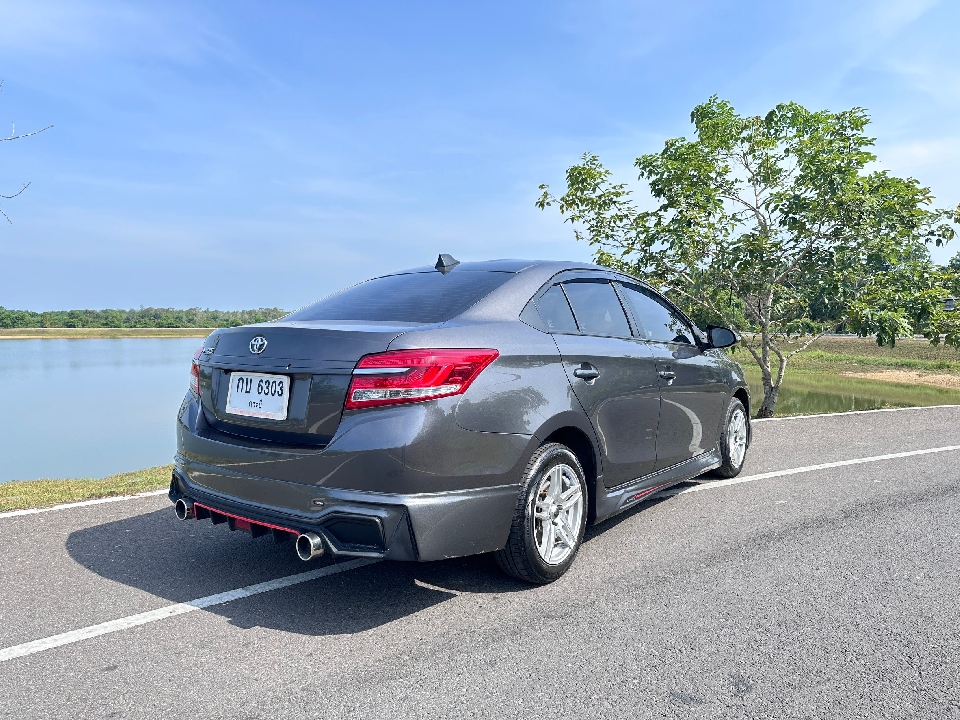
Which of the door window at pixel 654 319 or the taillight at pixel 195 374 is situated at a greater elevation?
the door window at pixel 654 319

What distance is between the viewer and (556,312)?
416 centimetres

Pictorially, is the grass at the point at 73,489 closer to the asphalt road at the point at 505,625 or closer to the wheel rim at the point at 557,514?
the asphalt road at the point at 505,625

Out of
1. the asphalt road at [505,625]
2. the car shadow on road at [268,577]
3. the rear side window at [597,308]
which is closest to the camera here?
the asphalt road at [505,625]

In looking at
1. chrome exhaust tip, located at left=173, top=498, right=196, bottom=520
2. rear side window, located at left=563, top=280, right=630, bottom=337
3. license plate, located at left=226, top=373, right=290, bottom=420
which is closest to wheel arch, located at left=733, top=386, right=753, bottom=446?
rear side window, located at left=563, top=280, right=630, bottom=337

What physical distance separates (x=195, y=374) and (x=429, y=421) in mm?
1478

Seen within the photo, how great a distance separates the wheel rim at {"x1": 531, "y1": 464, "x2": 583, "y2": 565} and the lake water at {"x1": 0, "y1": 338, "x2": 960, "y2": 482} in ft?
6.52

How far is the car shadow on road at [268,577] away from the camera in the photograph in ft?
11.2

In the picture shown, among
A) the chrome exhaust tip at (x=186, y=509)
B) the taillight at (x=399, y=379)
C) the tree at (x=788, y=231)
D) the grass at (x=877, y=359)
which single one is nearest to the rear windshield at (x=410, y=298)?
the taillight at (x=399, y=379)

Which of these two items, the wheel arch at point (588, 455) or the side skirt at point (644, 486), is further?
the side skirt at point (644, 486)

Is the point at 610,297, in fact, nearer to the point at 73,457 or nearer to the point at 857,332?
the point at 857,332

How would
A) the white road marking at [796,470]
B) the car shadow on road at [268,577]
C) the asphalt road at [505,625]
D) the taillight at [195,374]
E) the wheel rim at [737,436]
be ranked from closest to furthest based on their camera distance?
the asphalt road at [505,625]
the car shadow on road at [268,577]
the taillight at [195,374]
the white road marking at [796,470]
the wheel rim at [737,436]

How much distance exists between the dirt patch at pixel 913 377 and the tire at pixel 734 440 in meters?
25.2

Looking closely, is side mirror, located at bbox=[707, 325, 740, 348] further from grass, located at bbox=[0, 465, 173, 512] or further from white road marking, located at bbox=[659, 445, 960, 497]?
grass, located at bbox=[0, 465, 173, 512]

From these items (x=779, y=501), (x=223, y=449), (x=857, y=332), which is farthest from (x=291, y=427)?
(x=857, y=332)
